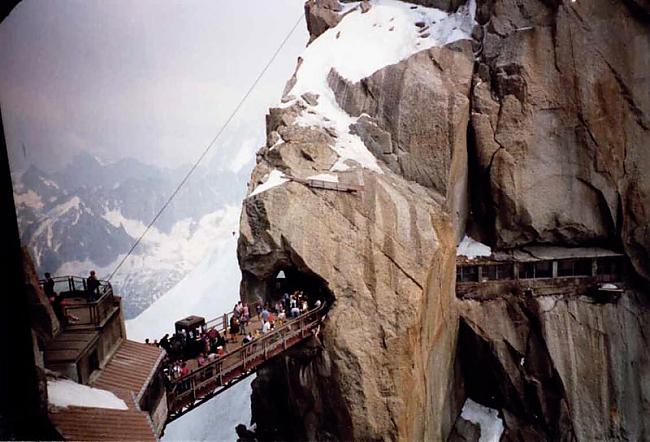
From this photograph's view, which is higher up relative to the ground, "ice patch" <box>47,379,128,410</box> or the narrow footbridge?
the narrow footbridge

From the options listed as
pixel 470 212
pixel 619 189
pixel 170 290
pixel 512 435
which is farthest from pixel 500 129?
pixel 170 290

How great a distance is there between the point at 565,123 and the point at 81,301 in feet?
63.4

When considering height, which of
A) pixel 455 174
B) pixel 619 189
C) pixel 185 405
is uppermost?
pixel 455 174

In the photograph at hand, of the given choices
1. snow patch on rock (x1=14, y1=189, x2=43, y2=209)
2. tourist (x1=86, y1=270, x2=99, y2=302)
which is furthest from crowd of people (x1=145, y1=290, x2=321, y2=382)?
snow patch on rock (x1=14, y1=189, x2=43, y2=209)

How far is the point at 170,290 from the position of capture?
31.5 metres

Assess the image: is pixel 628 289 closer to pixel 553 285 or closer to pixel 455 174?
pixel 553 285

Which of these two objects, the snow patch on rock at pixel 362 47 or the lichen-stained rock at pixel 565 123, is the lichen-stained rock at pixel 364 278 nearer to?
the snow patch on rock at pixel 362 47

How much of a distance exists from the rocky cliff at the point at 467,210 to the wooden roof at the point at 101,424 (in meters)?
8.38

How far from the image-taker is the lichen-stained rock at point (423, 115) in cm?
2012

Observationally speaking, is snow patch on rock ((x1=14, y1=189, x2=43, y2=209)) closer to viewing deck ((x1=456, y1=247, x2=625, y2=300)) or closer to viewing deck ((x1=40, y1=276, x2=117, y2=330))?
viewing deck ((x1=40, y1=276, x2=117, y2=330))

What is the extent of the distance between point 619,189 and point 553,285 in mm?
4894

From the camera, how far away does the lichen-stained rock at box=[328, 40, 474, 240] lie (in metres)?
20.1

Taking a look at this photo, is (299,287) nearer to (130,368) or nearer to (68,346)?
(130,368)

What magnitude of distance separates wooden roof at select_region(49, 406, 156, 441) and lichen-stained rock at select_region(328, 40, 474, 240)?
1417cm
